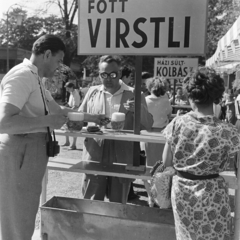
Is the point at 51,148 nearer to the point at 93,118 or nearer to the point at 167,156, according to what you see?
the point at 93,118

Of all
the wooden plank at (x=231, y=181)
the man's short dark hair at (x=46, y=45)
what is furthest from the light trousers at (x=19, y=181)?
the wooden plank at (x=231, y=181)

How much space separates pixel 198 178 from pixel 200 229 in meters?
0.32

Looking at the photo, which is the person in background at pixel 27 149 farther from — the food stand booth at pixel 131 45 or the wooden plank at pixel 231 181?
the wooden plank at pixel 231 181

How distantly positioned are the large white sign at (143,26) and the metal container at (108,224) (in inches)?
50.6

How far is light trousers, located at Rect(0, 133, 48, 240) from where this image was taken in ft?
7.69

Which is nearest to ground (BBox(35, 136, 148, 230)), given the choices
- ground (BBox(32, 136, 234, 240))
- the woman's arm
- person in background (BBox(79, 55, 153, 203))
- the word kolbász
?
ground (BBox(32, 136, 234, 240))

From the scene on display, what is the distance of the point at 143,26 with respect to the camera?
2486 millimetres

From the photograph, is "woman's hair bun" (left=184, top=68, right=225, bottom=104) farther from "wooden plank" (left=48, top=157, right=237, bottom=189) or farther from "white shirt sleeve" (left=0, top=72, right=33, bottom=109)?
"white shirt sleeve" (left=0, top=72, right=33, bottom=109)

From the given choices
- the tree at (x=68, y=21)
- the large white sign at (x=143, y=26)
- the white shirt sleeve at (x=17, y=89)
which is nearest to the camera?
the white shirt sleeve at (x=17, y=89)

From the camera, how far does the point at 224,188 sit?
2.12 metres

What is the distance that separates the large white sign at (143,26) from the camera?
2395mm

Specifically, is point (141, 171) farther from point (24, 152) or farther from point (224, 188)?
point (24, 152)

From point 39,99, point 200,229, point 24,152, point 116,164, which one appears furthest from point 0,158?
point 200,229

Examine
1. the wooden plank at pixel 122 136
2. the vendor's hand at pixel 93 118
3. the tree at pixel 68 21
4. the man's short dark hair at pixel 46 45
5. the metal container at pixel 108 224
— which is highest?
the tree at pixel 68 21
